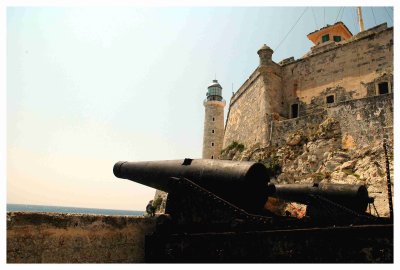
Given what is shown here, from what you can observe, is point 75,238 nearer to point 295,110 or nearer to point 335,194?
point 335,194

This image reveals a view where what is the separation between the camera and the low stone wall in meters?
3.46

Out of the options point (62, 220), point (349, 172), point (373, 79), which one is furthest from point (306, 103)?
point (62, 220)

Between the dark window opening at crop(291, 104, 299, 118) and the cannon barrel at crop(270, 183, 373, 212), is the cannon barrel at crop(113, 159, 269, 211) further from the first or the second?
the dark window opening at crop(291, 104, 299, 118)

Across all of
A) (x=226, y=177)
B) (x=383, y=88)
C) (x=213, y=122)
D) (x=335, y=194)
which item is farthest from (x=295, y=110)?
(x=226, y=177)

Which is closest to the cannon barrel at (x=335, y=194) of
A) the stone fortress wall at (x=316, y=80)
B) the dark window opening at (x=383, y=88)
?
the stone fortress wall at (x=316, y=80)

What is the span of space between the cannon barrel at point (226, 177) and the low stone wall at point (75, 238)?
77cm

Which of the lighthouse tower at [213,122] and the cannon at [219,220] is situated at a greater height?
the lighthouse tower at [213,122]

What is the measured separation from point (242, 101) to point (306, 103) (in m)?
6.31

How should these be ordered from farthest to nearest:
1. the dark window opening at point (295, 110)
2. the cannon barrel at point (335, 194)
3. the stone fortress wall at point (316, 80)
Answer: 1. the dark window opening at point (295, 110)
2. the stone fortress wall at point (316, 80)
3. the cannon barrel at point (335, 194)

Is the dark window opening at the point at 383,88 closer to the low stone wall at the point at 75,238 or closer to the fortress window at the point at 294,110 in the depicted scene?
the fortress window at the point at 294,110

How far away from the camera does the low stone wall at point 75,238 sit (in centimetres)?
346

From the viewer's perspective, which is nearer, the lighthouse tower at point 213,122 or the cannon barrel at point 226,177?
the cannon barrel at point 226,177

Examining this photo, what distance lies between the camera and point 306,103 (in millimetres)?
20750

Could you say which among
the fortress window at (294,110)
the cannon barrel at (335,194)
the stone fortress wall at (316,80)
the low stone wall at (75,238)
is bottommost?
the low stone wall at (75,238)
